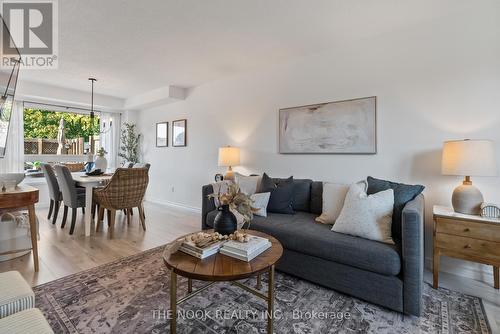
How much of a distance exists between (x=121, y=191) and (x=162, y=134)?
8.02 feet

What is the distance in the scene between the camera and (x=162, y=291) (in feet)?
Answer: 6.36

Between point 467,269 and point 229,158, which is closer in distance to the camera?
point 467,269

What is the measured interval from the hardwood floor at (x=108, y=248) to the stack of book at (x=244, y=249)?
5.30 feet

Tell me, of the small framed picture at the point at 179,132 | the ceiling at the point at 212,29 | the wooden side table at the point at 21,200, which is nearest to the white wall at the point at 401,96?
the ceiling at the point at 212,29

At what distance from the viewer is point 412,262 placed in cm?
162

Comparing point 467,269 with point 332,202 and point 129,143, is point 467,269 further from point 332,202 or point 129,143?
point 129,143

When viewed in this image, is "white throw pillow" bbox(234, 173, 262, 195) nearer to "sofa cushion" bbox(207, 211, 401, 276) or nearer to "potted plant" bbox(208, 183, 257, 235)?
"sofa cushion" bbox(207, 211, 401, 276)

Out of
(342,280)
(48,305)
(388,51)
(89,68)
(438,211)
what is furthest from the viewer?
(89,68)

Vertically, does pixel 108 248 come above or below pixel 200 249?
below

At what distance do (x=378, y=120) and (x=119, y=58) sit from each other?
343 centimetres

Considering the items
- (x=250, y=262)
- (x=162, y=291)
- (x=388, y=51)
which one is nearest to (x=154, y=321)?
(x=162, y=291)

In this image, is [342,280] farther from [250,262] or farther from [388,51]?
[388,51]

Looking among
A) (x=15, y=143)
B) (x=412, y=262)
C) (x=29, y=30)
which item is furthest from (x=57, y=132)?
(x=412, y=262)

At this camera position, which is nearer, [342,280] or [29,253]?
[342,280]
